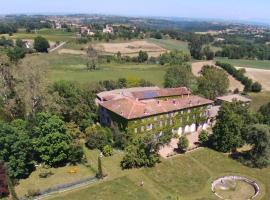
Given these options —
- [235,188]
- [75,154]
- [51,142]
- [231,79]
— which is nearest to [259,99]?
[231,79]

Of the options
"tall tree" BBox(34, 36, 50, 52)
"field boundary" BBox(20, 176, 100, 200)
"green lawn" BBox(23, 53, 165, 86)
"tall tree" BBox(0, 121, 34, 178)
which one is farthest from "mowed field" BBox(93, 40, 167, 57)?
"field boundary" BBox(20, 176, 100, 200)

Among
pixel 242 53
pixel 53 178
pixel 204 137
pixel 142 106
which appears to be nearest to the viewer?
pixel 53 178

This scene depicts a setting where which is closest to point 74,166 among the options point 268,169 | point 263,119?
point 268,169

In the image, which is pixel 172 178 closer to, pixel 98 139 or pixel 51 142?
pixel 98 139

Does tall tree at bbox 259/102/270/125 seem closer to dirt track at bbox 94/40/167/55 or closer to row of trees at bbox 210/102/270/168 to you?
row of trees at bbox 210/102/270/168

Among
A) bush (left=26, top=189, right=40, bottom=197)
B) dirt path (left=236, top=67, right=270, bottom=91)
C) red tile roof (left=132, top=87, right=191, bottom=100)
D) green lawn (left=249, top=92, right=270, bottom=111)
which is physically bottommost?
green lawn (left=249, top=92, right=270, bottom=111)

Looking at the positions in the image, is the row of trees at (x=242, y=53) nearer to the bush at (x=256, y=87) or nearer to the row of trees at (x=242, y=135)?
the bush at (x=256, y=87)

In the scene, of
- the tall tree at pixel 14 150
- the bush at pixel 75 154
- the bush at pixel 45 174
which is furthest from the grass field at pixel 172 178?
the tall tree at pixel 14 150
